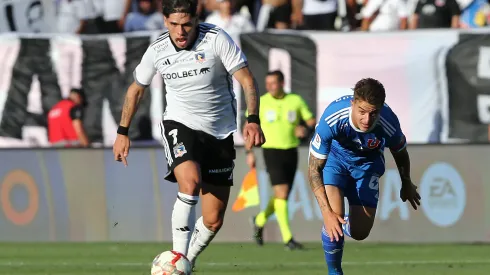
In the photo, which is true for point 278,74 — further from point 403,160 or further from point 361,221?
point 403,160

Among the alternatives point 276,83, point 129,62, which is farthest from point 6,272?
point 129,62

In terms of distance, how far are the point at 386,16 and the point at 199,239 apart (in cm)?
967

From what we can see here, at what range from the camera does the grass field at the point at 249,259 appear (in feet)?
41.4

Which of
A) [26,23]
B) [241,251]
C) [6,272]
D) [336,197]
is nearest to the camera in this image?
[336,197]

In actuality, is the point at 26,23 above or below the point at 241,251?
above

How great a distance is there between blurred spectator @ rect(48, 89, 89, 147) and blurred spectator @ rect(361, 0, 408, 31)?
4.64 meters

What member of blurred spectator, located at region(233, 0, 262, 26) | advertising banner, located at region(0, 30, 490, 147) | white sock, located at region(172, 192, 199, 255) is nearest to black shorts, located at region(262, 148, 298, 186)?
advertising banner, located at region(0, 30, 490, 147)

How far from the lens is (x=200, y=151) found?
10039 millimetres

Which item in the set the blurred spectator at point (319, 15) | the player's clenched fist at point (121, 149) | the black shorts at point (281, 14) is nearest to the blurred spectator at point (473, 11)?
the blurred spectator at point (319, 15)

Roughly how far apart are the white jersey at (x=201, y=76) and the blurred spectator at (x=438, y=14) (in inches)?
354

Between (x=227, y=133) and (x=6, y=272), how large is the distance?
143 inches

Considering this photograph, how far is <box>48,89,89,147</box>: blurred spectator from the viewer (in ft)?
59.7

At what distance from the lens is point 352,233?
10203 mm

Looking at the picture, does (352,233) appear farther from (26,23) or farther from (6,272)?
(26,23)
